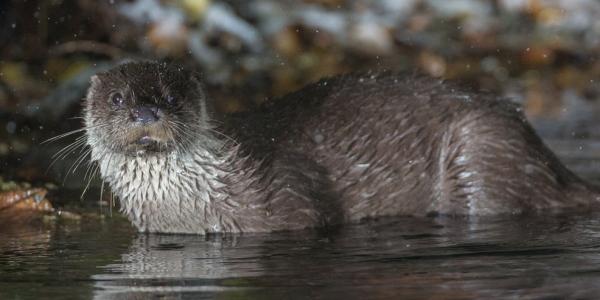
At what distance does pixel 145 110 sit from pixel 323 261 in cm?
90

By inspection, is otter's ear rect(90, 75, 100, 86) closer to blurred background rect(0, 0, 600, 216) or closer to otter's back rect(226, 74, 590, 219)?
otter's back rect(226, 74, 590, 219)

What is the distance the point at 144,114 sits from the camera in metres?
4.75

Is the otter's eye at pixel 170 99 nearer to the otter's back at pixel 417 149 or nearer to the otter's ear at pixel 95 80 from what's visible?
the otter's ear at pixel 95 80

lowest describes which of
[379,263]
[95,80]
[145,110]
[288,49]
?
[379,263]

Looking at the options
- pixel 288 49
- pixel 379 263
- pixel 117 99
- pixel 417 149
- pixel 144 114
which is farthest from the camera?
pixel 288 49

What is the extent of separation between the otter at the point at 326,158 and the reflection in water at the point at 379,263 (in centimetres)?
14

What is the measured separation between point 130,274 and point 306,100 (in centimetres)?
171

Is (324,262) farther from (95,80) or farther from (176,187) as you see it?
(95,80)

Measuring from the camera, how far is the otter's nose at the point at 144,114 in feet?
15.6

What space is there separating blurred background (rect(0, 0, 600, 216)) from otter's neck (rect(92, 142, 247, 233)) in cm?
158

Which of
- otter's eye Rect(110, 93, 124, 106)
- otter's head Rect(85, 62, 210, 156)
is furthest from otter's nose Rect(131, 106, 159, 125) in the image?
otter's eye Rect(110, 93, 124, 106)

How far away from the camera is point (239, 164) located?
17.1 ft

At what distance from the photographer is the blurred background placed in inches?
325

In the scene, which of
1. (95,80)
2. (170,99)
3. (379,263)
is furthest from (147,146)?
(379,263)
